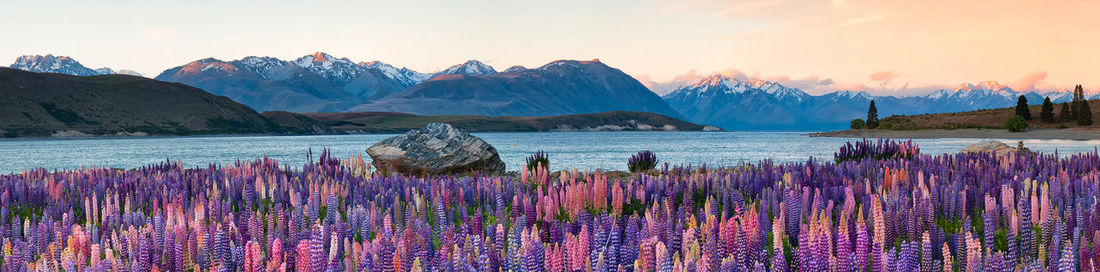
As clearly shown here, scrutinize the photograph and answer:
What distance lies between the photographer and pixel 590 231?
5.56m

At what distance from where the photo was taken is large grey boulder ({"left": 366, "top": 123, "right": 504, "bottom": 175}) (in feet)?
A: 64.0

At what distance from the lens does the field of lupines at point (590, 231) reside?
416 centimetres

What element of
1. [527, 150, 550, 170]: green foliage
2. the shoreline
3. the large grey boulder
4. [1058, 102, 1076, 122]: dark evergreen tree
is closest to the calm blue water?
[527, 150, 550, 170]: green foliage

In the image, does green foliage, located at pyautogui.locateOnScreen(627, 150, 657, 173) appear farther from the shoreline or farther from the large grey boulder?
the shoreline

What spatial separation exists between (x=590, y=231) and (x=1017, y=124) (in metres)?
148

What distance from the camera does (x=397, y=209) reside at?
7090 millimetres

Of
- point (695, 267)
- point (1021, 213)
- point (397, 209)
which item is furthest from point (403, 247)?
point (1021, 213)

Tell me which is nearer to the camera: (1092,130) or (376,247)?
(376,247)

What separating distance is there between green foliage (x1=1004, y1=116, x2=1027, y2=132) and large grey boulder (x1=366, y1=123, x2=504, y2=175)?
449 feet

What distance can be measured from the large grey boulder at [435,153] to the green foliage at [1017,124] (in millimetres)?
136814

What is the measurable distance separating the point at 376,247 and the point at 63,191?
342 inches

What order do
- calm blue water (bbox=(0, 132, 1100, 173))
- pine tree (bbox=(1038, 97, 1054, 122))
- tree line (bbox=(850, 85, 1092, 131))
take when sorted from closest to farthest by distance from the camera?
calm blue water (bbox=(0, 132, 1100, 173)) → tree line (bbox=(850, 85, 1092, 131)) → pine tree (bbox=(1038, 97, 1054, 122))

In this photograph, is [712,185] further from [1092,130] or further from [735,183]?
[1092,130]

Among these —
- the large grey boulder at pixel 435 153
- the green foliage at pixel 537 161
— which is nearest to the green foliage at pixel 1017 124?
the green foliage at pixel 537 161
